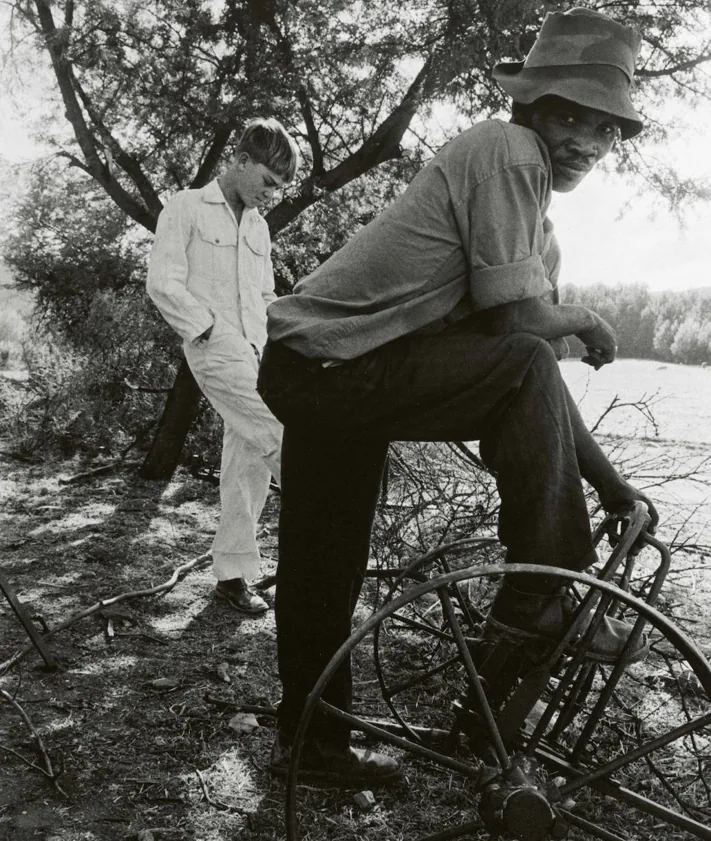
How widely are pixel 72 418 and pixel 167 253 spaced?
3.98m

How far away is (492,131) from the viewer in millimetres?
1846

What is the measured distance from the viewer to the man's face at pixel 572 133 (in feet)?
6.32

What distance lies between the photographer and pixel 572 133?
6.34ft

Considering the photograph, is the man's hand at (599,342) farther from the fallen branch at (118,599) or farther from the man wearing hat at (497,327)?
the fallen branch at (118,599)

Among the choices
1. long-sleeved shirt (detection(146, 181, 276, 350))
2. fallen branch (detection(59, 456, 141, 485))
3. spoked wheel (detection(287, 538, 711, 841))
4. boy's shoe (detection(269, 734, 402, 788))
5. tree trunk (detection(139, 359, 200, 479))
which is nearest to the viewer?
spoked wheel (detection(287, 538, 711, 841))

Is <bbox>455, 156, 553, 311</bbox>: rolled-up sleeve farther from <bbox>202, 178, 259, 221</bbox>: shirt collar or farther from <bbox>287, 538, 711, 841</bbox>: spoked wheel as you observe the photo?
<bbox>202, 178, 259, 221</bbox>: shirt collar

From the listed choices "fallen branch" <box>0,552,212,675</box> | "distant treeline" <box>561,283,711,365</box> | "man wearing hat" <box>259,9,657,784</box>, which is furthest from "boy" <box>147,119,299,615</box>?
"distant treeline" <box>561,283,711,365</box>

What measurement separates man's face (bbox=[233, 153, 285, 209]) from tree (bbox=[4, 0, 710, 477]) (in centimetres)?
259

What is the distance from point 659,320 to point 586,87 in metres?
8.33

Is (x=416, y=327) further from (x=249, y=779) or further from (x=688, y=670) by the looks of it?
(x=688, y=670)

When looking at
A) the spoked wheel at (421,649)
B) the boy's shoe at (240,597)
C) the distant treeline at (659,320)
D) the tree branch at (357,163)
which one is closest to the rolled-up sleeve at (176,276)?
the boy's shoe at (240,597)

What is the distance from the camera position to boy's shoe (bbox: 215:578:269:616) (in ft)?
12.2

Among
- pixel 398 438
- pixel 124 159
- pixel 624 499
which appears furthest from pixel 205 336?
pixel 124 159

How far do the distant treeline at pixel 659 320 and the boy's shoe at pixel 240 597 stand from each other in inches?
214
